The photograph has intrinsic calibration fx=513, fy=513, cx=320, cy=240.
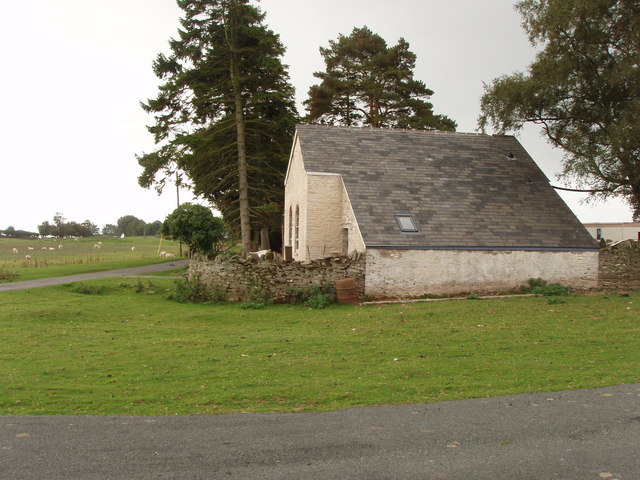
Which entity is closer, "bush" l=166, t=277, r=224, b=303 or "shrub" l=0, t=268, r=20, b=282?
"bush" l=166, t=277, r=224, b=303

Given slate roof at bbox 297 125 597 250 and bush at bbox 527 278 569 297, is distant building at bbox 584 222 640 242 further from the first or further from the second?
bush at bbox 527 278 569 297

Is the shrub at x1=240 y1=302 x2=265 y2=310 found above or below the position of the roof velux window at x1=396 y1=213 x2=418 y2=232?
below

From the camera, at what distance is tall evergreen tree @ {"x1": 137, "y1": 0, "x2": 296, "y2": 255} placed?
30.1m

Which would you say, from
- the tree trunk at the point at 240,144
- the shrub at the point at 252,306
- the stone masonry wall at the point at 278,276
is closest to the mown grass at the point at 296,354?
the shrub at the point at 252,306

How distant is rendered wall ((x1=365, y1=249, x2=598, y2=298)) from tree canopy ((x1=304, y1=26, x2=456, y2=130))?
1858 cm

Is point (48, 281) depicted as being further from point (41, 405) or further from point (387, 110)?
point (387, 110)

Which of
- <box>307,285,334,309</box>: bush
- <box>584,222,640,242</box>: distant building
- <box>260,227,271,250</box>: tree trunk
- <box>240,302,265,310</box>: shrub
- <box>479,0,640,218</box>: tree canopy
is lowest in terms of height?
<box>240,302,265,310</box>: shrub

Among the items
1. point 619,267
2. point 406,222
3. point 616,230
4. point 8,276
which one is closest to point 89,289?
point 8,276

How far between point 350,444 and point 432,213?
1708 centimetres

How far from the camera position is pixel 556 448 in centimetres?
577

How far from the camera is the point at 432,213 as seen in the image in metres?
22.0

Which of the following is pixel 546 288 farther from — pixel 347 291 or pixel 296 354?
pixel 296 354

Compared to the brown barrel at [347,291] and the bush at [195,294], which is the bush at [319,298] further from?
the bush at [195,294]

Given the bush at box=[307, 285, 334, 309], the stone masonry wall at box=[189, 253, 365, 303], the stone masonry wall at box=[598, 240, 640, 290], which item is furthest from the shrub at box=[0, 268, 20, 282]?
the stone masonry wall at box=[598, 240, 640, 290]
